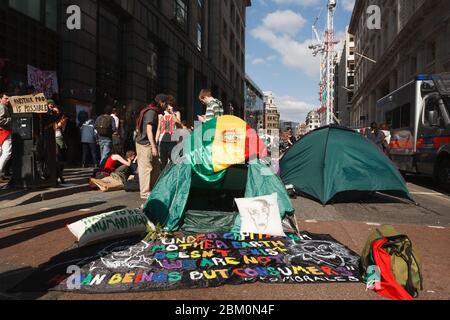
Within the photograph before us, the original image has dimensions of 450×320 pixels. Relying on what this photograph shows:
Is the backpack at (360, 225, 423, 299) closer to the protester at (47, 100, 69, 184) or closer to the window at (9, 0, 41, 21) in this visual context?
the protester at (47, 100, 69, 184)

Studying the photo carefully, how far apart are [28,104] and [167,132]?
9.43ft

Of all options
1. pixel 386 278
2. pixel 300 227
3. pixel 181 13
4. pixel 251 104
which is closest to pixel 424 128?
pixel 300 227

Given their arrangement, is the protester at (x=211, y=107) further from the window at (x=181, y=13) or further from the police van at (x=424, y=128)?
the window at (x=181, y=13)

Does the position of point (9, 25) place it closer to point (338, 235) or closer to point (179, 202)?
point (179, 202)

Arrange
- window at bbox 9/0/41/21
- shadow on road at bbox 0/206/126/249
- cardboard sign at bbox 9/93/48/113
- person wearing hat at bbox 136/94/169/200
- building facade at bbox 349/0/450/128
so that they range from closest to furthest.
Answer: shadow on road at bbox 0/206/126/249 → person wearing hat at bbox 136/94/169/200 → cardboard sign at bbox 9/93/48/113 → window at bbox 9/0/41/21 → building facade at bbox 349/0/450/128

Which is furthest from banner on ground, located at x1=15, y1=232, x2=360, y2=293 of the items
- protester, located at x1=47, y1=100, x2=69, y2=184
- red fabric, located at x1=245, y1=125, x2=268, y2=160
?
protester, located at x1=47, y1=100, x2=69, y2=184

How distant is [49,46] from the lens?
38.8 ft

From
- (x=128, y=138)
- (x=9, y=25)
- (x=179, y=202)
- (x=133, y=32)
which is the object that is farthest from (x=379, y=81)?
(x=179, y=202)

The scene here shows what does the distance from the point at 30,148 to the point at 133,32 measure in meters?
9.90

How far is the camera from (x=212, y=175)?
508 centimetres

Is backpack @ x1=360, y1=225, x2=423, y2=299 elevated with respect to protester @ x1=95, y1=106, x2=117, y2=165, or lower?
lower

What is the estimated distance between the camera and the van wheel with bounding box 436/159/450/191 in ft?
30.3

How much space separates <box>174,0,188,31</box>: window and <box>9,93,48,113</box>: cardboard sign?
16119mm
